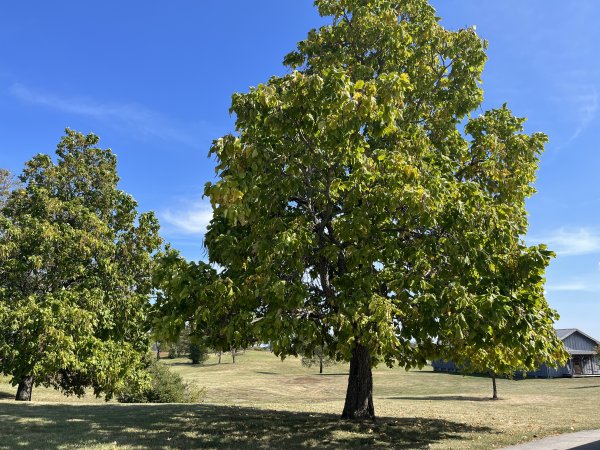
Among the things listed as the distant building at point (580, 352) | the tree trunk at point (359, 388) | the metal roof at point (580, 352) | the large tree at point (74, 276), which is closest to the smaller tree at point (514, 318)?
the tree trunk at point (359, 388)

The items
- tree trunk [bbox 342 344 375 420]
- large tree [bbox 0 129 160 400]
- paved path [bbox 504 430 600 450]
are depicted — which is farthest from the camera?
large tree [bbox 0 129 160 400]

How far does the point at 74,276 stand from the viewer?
22.1 metres

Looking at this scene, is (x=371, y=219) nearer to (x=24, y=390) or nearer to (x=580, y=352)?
(x=24, y=390)

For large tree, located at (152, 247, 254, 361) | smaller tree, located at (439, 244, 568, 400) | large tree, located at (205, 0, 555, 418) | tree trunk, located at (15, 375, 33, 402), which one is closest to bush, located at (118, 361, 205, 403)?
tree trunk, located at (15, 375, 33, 402)

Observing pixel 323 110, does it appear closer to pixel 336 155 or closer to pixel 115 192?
pixel 336 155

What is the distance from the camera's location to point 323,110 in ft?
31.9

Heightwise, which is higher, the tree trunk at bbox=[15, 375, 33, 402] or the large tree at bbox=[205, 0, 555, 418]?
the large tree at bbox=[205, 0, 555, 418]

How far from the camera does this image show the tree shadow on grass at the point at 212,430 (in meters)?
11.1

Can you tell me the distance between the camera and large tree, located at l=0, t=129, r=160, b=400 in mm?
18984

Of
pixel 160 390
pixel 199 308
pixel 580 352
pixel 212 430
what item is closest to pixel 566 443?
pixel 212 430

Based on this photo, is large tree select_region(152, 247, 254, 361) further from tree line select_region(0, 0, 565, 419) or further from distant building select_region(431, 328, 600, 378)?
distant building select_region(431, 328, 600, 378)

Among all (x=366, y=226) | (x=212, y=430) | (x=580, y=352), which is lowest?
(x=212, y=430)

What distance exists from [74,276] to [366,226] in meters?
17.0

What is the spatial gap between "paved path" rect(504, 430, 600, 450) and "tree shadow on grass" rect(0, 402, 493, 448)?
169 cm
